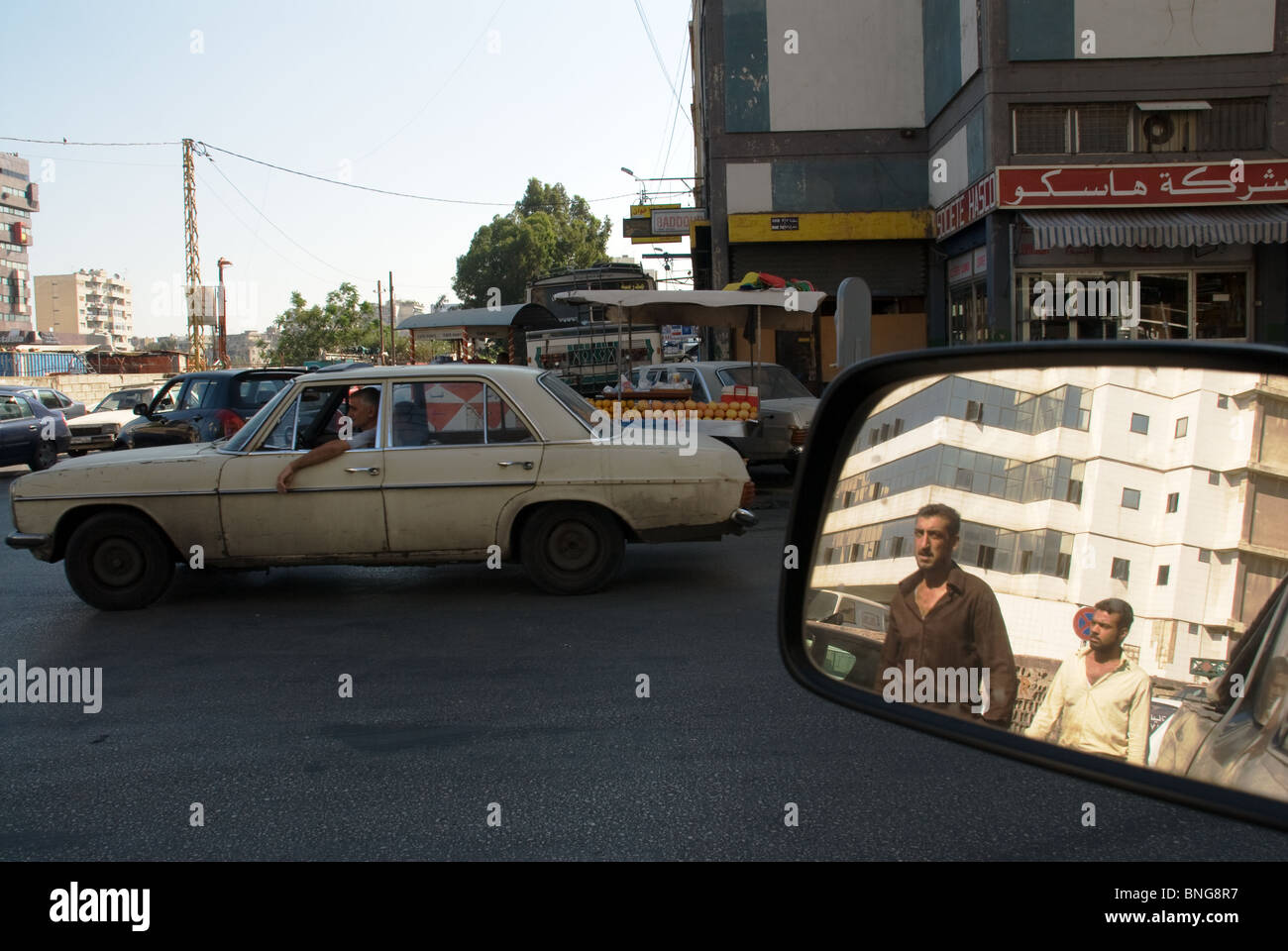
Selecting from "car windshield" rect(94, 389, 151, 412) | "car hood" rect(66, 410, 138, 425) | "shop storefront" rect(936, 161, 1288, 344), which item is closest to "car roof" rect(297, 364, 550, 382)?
"shop storefront" rect(936, 161, 1288, 344)

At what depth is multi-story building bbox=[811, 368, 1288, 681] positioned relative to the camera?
1.21 m

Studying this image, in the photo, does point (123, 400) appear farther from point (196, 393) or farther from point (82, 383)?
point (82, 383)

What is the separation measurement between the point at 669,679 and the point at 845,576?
3.63 metres

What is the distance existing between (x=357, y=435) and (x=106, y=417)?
16033 millimetres

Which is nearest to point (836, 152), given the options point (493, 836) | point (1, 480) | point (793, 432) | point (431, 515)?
point (793, 432)

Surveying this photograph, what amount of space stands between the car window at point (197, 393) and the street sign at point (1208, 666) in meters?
15.3

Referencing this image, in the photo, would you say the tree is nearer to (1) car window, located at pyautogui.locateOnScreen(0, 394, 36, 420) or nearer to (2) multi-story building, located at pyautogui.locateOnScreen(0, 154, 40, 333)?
(1) car window, located at pyautogui.locateOnScreen(0, 394, 36, 420)

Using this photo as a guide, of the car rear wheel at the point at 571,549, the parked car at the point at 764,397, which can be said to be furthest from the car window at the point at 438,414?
the parked car at the point at 764,397

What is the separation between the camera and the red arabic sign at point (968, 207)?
63.5 feet

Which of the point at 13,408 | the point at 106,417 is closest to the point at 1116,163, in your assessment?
the point at 106,417

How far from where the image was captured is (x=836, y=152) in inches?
963

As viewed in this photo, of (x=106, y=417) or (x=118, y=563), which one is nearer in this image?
(x=118, y=563)

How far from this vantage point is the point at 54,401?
68.2 feet
